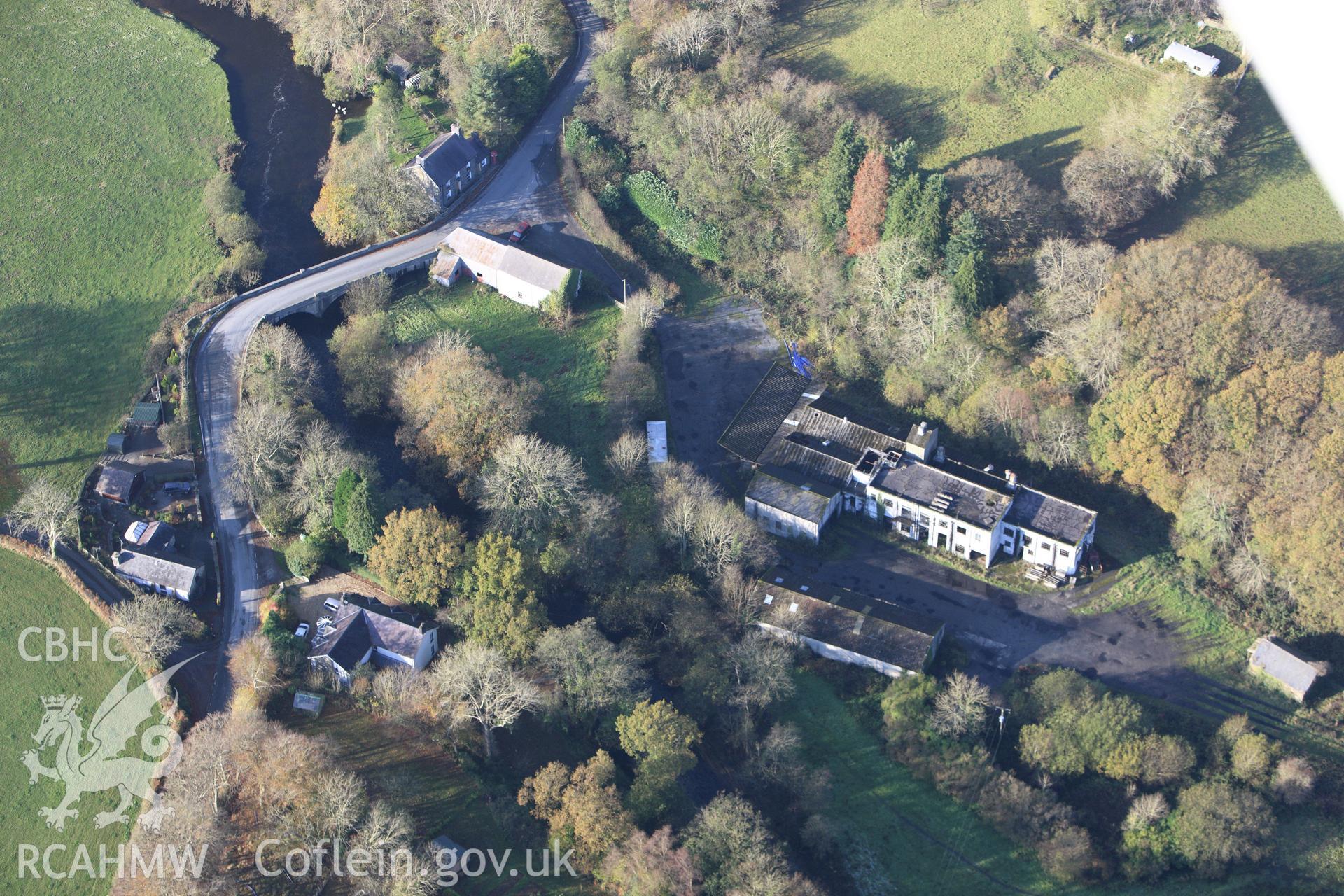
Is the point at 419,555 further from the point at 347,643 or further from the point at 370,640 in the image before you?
the point at 347,643

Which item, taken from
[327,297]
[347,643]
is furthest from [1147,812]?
[327,297]

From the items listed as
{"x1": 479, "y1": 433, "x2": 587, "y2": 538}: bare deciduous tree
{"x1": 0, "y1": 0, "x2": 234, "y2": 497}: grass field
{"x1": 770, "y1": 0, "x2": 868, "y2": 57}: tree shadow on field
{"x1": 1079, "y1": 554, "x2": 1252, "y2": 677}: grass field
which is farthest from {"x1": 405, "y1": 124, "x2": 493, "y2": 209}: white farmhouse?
{"x1": 1079, "y1": 554, "x2": 1252, "y2": 677}: grass field

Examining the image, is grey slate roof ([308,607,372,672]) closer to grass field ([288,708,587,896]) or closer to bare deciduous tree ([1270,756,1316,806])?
grass field ([288,708,587,896])

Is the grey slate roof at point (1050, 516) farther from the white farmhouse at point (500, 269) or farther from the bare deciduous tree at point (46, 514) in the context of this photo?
the bare deciduous tree at point (46, 514)

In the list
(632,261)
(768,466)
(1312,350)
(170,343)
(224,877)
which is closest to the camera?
(224,877)

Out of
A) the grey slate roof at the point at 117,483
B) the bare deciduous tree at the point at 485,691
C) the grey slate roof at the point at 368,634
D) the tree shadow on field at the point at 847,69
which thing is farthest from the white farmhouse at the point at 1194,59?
the grey slate roof at the point at 117,483

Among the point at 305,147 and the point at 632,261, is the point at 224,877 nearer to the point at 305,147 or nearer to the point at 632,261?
the point at 632,261

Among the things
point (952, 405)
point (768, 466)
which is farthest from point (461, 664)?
point (952, 405)
